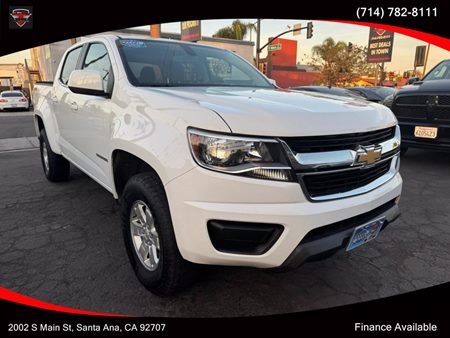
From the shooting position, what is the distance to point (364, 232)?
2133 millimetres

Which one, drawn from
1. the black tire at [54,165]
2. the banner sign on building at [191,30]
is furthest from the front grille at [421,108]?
the banner sign on building at [191,30]

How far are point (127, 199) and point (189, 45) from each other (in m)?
1.82

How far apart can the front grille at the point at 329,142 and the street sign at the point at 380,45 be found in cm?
4144

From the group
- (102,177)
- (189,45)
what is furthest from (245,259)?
(189,45)

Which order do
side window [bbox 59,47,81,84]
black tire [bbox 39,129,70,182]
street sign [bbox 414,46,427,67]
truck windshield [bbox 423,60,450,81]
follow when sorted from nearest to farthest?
side window [bbox 59,47,81,84] → black tire [bbox 39,129,70,182] → truck windshield [bbox 423,60,450,81] → street sign [bbox 414,46,427,67]

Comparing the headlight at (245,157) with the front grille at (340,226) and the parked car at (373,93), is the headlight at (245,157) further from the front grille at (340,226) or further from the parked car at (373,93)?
the parked car at (373,93)

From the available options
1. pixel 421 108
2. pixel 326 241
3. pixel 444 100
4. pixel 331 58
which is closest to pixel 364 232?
A: pixel 326 241

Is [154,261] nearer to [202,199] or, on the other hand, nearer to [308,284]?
[202,199]

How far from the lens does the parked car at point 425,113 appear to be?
17.4ft

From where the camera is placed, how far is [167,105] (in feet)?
6.84

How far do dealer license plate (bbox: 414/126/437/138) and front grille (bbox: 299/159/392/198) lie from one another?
386 centimetres

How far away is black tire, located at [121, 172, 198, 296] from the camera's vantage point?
201 cm

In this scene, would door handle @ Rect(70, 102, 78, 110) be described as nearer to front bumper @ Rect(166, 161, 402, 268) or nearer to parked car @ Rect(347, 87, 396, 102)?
front bumper @ Rect(166, 161, 402, 268)

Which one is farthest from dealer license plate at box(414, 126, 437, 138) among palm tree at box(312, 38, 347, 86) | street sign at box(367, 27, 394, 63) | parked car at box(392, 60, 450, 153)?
street sign at box(367, 27, 394, 63)
